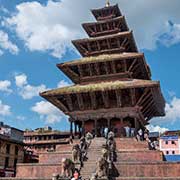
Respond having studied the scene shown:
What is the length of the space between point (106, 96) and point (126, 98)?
224 cm

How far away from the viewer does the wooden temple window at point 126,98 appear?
3400 centimetres

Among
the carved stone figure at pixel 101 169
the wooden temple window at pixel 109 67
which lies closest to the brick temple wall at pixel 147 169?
the carved stone figure at pixel 101 169

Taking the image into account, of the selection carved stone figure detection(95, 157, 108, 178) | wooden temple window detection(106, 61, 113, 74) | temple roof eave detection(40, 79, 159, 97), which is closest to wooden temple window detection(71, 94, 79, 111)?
temple roof eave detection(40, 79, 159, 97)

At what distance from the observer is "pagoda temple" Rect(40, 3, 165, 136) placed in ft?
110

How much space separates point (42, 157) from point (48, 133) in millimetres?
55186

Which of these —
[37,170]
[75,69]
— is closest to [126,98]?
[75,69]

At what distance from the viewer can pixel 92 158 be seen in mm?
25875

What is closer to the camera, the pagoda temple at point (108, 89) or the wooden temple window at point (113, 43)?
the pagoda temple at point (108, 89)

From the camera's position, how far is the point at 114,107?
113 feet

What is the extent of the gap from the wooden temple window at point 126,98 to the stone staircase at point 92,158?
6.14 m

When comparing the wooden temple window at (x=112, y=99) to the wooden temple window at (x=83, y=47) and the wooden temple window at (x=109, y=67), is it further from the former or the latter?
the wooden temple window at (x=83, y=47)

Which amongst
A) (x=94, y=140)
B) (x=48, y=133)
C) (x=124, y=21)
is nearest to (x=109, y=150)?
(x=94, y=140)

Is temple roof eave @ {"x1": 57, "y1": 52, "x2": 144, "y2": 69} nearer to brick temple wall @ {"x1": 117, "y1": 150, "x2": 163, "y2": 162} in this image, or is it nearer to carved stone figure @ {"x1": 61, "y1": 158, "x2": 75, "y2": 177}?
brick temple wall @ {"x1": 117, "y1": 150, "x2": 163, "y2": 162}

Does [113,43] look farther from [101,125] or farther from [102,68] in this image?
[101,125]
